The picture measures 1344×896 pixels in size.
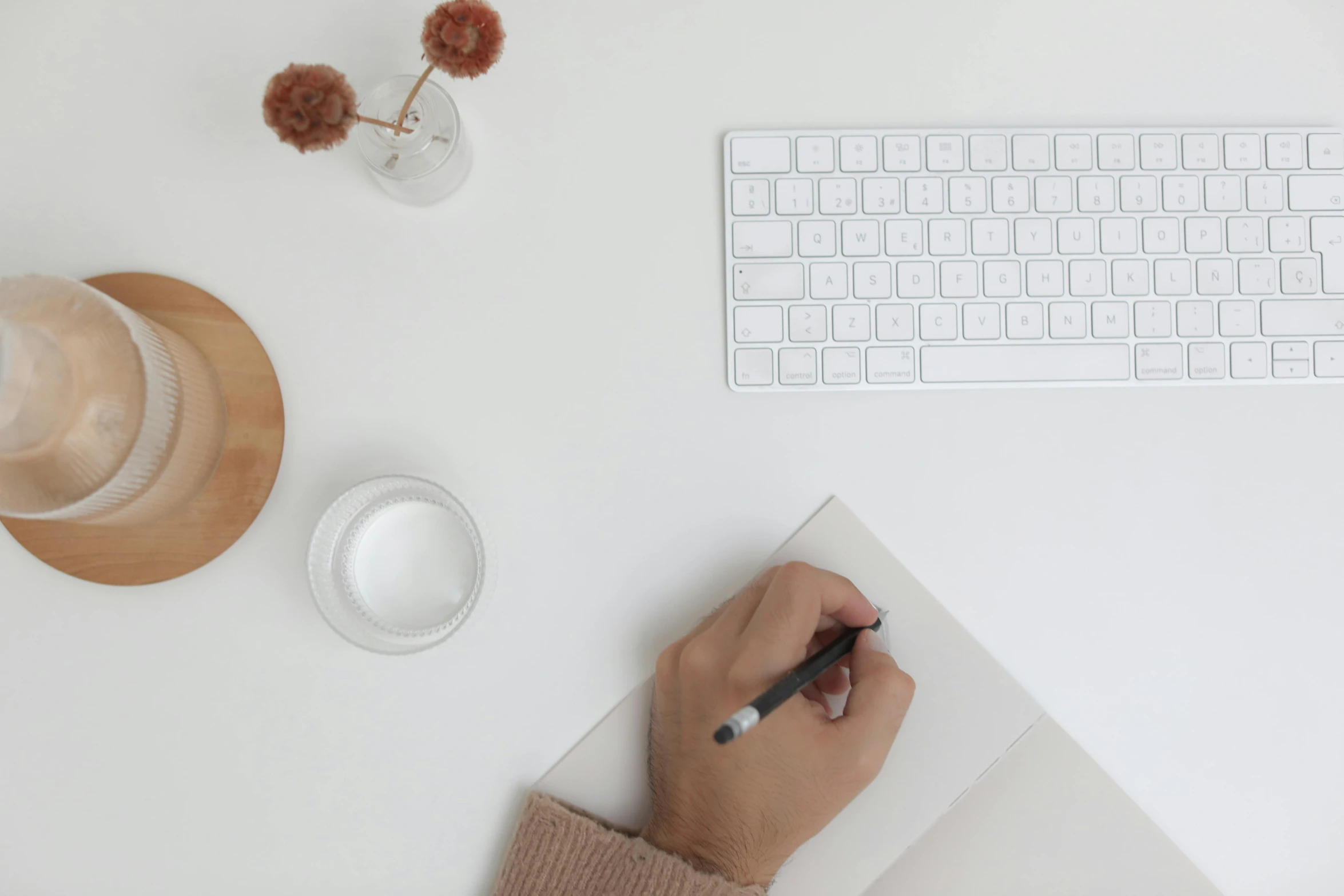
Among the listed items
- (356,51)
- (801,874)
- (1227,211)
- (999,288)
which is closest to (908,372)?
(999,288)

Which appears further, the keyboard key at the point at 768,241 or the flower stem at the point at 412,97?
the keyboard key at the point at 768,241

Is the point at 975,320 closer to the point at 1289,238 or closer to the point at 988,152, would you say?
the point at 988,152

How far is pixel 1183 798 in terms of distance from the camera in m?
0.77

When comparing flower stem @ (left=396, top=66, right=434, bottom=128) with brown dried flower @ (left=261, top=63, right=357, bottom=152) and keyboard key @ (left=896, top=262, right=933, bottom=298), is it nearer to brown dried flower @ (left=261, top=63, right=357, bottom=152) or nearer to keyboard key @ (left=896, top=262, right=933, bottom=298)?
brown dried flower @ (left=261, top=63, right=357, bottom=152)

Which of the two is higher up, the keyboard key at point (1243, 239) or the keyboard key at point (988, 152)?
the keyboard key at point (988, 152)

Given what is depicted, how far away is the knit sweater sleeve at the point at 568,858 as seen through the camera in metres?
0.72

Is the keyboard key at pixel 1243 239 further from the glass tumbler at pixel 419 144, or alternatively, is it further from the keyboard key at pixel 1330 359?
the glass tumbler at pixel 419 144

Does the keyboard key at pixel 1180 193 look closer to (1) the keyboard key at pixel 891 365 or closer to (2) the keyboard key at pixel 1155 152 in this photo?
(2) the keyboard key at pixel 1155 152

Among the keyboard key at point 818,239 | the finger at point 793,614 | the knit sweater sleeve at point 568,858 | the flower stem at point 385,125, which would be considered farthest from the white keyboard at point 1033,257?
the knit sweater sleeve at point 568,858

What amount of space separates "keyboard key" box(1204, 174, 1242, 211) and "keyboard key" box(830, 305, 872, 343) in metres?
0.35

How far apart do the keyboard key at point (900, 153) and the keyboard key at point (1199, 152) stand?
0.26 metres

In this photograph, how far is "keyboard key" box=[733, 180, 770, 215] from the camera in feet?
2.46

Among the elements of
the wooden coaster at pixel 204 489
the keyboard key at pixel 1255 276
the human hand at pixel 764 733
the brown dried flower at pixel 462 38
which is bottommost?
the human hand at pixel 764 733

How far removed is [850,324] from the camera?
0.75 meters
